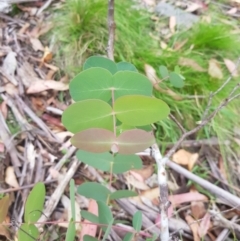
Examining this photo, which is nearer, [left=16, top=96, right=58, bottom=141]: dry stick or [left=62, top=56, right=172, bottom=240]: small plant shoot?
[left=62, top=56, right=172, bottom=240]: small plant shoot

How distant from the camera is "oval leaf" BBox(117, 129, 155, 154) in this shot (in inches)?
28.6

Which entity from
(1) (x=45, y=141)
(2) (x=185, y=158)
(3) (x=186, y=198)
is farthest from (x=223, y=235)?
(1) (x=45, y=141)

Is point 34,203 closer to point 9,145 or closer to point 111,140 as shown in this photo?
point 111,140

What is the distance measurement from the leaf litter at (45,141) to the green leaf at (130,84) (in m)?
0.44

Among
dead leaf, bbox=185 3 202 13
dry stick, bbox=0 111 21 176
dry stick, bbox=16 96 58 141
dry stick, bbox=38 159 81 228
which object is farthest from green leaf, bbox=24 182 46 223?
dead leaf, bbox=185 3 202 13

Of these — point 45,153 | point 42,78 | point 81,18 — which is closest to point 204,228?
point 45,153

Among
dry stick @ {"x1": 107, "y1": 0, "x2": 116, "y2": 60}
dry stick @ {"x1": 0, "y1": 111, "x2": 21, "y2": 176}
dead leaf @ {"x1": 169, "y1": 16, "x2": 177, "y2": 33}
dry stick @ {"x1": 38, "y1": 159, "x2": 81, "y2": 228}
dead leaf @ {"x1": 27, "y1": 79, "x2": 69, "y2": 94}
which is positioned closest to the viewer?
dry stick @ {"x1": 107, "y1": 0, "x2": 116, "y2": 60}

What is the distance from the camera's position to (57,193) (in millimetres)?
1303

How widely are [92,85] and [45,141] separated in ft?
2.40

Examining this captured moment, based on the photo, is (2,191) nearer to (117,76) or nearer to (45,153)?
(45,153)

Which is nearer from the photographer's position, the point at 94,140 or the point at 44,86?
the point at 94,140

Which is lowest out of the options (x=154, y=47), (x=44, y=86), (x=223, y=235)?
(x=223, y=235)

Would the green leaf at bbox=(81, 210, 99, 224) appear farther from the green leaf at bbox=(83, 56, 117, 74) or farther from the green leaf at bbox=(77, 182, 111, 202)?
the green leaf at bbox=(83, 56, 117, 74)

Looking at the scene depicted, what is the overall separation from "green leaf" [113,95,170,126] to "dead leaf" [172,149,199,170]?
76 cm
